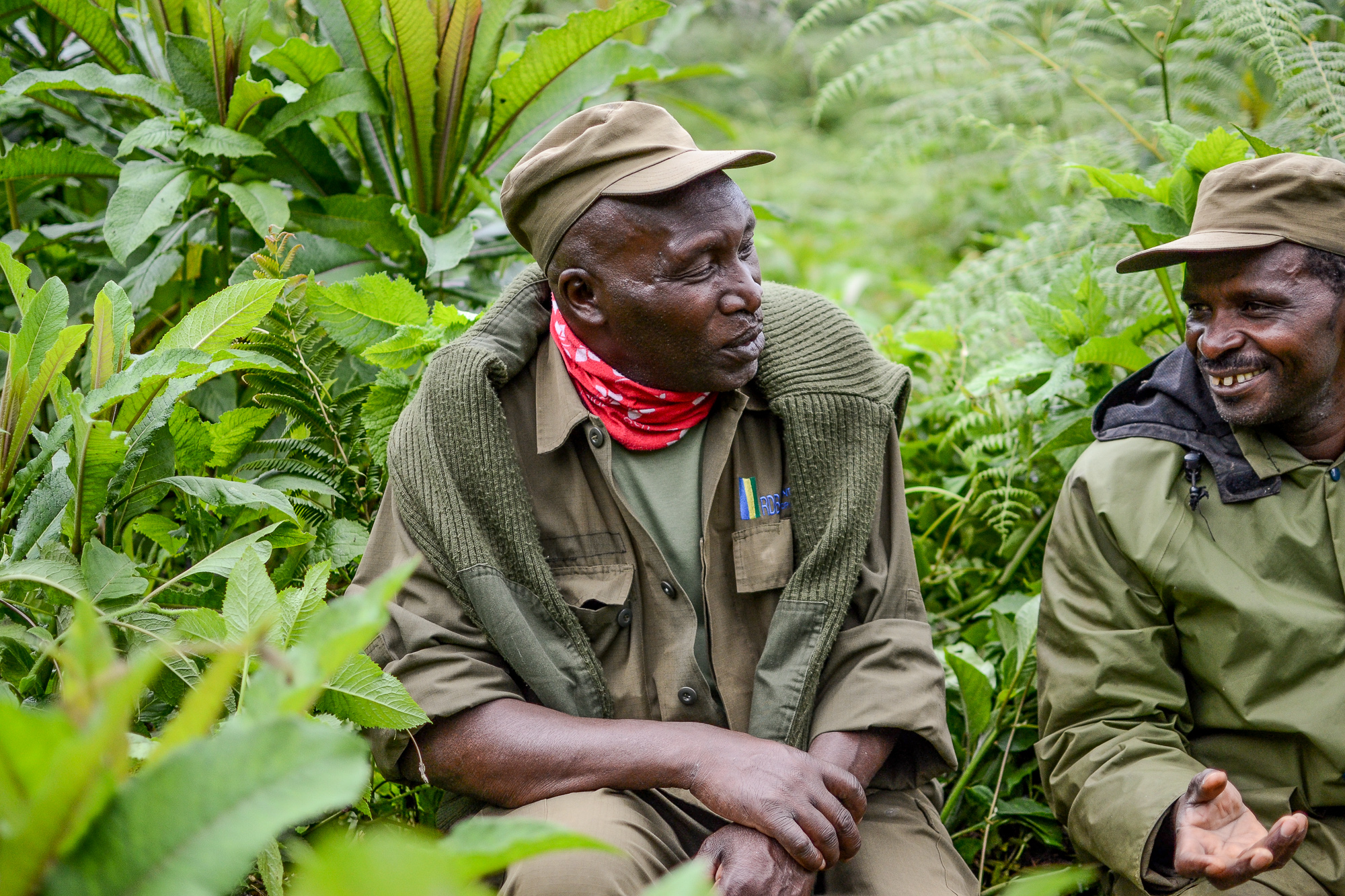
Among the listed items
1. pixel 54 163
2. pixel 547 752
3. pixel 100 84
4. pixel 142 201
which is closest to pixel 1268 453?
pixel 547 752

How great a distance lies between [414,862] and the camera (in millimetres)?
682

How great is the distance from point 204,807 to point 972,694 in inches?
92.1

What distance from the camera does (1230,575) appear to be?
2.24 meters

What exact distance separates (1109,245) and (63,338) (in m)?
3.06

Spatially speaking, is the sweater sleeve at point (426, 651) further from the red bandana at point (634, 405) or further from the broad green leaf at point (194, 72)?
the broad green leaf at point (194, 72)

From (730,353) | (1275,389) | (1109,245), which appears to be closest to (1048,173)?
(1109,245)

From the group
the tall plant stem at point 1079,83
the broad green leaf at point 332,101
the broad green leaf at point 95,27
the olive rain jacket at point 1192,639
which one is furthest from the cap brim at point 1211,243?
the broad green leaf at point 95,27

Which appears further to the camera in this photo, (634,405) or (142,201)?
(142,201)

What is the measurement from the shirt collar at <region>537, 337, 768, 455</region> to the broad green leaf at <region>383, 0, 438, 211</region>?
1206 mm

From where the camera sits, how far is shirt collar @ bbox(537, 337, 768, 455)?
2.27 meters

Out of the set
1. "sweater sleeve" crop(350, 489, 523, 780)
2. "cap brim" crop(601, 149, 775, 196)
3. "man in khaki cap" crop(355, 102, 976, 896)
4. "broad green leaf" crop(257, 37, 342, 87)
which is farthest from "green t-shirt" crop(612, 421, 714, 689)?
"broad green leaf" crop(257, 37, 342, 87)

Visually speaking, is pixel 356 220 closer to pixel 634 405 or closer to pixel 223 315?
pixel 223 315

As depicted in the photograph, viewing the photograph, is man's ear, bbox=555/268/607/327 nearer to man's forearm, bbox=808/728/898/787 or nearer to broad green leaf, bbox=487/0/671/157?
man's forearm, bbox=808/728/898/787

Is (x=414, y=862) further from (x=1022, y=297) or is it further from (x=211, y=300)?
(x=1022, y=297)
